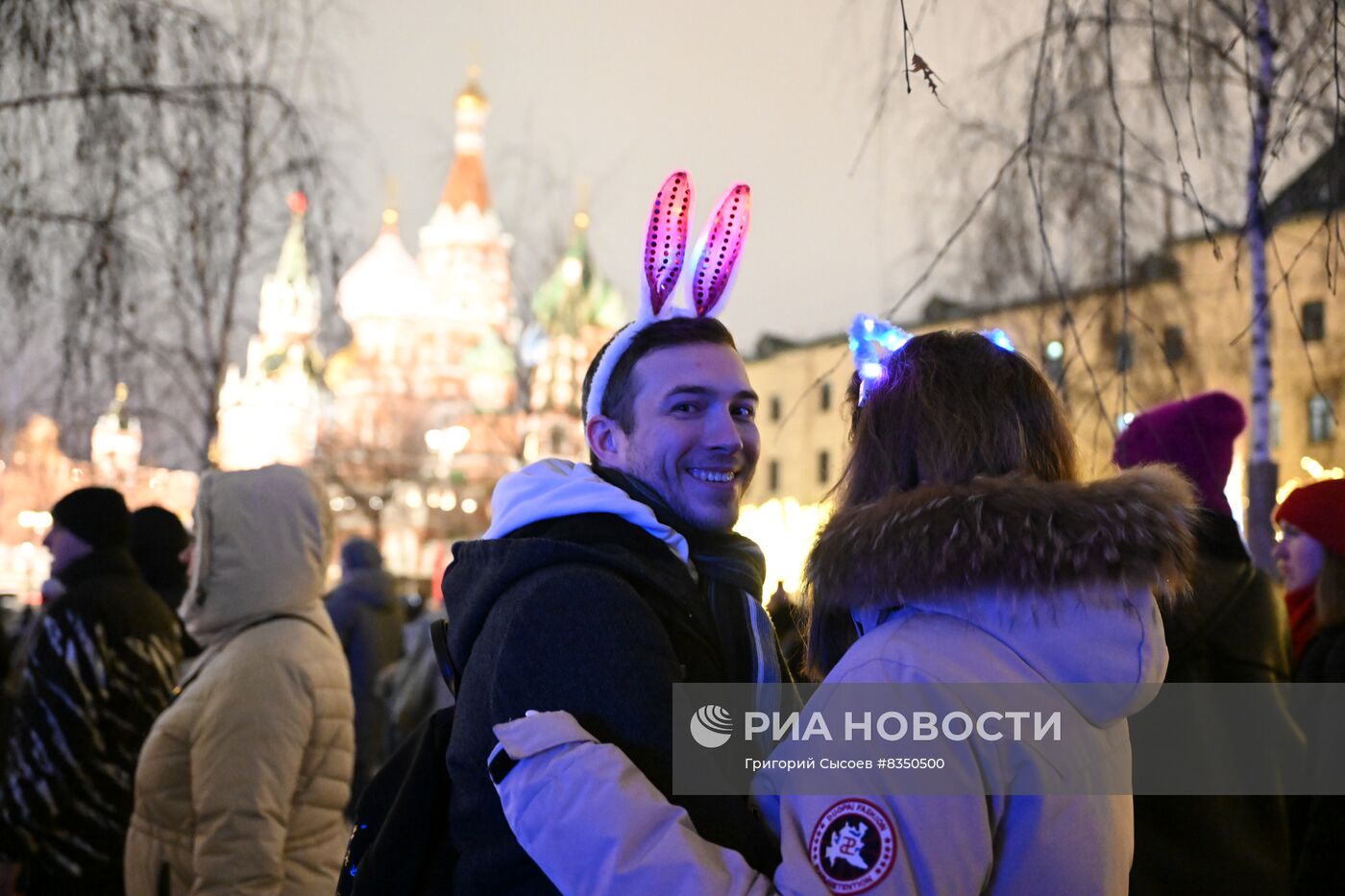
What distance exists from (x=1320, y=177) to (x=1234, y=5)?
863 millimetres

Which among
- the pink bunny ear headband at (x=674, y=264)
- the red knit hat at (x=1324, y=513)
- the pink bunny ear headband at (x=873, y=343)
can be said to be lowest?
the red knit hat at (x=1324, y=513)

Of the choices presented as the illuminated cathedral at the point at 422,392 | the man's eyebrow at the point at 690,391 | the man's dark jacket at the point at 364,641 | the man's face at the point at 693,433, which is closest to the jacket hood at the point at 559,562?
the man's face at the point at 693,433

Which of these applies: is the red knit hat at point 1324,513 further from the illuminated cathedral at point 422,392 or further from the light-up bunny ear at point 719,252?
the illuminated cathedral at point 422,392

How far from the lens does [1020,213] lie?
611cm

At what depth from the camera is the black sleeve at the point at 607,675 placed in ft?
7.45

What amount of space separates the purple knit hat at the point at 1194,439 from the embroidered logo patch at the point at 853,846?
2.05 meters

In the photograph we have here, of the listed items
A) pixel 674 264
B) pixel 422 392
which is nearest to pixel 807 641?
pixel 674 264

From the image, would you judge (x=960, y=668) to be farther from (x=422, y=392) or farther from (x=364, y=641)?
(x=422, y=392)

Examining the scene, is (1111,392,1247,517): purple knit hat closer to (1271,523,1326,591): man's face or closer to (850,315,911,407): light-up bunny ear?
(1271,523,1326,591): man's face

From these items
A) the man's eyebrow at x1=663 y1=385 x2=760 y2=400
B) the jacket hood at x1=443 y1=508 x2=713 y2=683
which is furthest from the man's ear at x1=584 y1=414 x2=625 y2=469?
the jacket hood at x1=443 y1=508 x2=713 y2=683

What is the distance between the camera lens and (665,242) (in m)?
2.82

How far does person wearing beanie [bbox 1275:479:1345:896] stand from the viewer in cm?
342

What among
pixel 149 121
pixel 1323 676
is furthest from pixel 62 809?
pixel 1323 676

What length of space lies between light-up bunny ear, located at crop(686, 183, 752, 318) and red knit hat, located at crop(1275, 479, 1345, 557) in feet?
7.72
